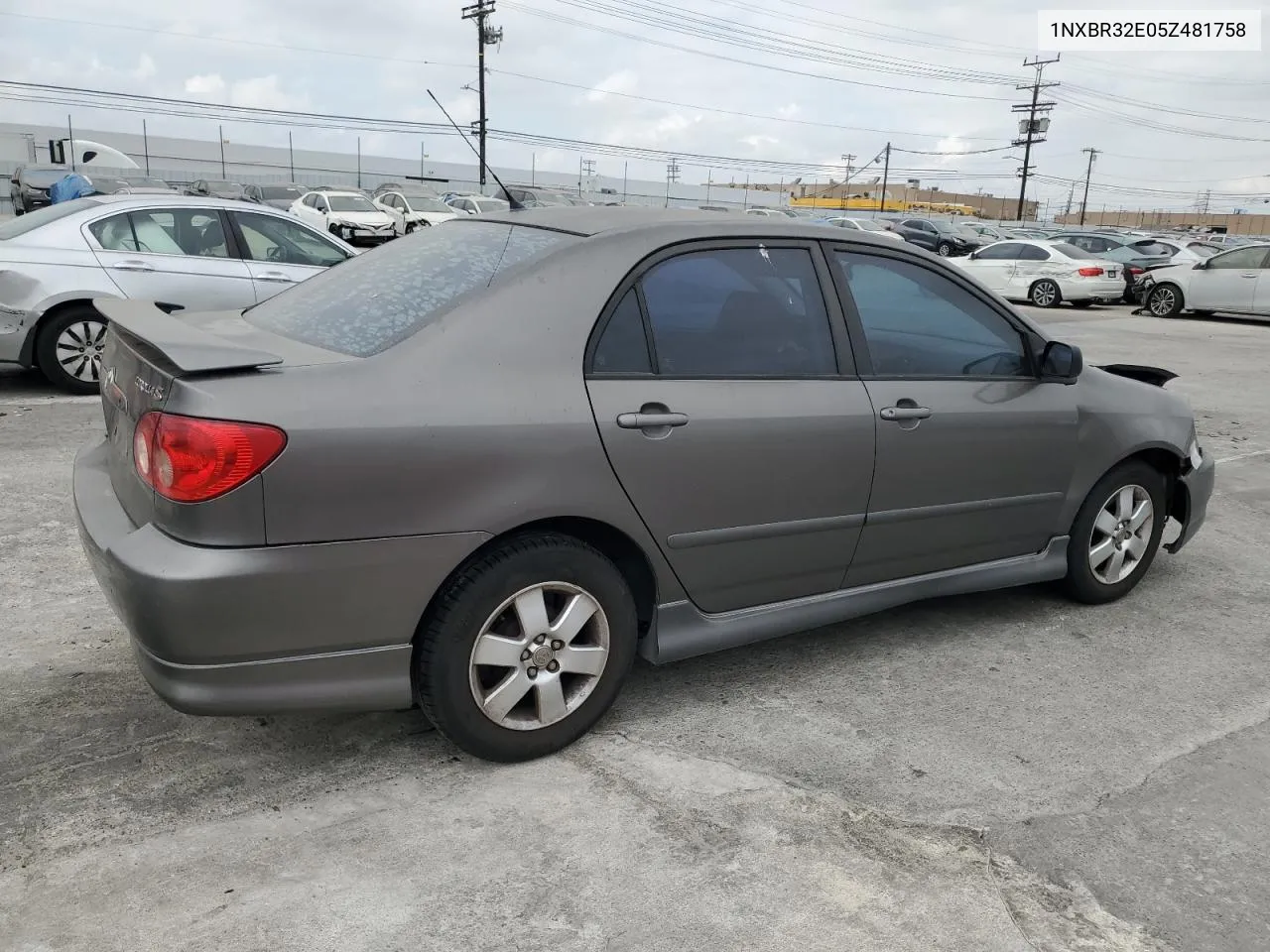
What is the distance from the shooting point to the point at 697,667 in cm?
369

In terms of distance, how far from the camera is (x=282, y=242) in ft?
26.2

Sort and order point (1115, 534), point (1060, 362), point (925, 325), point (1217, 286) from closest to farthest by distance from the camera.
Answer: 1. point (925, 325)
2. point (1060, 362)
3. point (1115, 534)
4. point (1217, 286)

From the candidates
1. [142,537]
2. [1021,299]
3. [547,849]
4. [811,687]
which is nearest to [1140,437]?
[811,687]

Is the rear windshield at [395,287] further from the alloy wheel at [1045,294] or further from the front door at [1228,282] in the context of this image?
the alloy wheel at [1045,294]

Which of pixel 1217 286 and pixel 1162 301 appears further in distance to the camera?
pixel 1162 301

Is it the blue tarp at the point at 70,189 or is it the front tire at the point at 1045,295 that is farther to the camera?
the front tire at the point at 1045,295

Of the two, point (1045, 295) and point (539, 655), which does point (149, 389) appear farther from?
point (1045, 295)

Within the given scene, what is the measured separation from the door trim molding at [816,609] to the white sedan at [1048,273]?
17679mm

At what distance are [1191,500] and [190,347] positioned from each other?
4079mm

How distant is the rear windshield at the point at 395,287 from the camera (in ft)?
9.59

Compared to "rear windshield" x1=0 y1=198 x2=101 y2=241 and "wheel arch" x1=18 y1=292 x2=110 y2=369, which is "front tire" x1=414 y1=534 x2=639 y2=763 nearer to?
"wheel arch" x1=18 y1=292 x2=110 y2=369

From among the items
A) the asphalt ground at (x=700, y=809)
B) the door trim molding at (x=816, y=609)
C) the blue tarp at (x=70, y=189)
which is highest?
the blue tarp at (x=70, y=189)

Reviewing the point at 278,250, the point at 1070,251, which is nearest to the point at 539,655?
the point at 278,250

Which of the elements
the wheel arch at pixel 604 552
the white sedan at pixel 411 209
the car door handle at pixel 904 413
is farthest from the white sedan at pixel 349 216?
the wheel arch at pixel 604 552
